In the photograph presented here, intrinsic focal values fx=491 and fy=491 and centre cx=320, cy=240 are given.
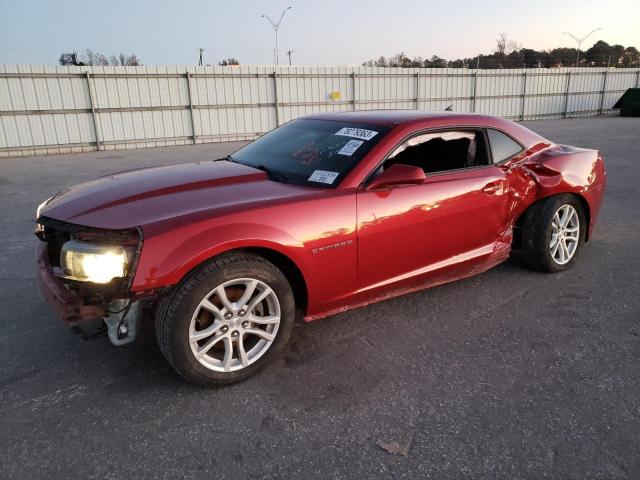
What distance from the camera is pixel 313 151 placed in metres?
3.52

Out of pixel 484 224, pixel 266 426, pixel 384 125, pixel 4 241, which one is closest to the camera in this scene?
pixel 266 426

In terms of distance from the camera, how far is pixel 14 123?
15.5 metres

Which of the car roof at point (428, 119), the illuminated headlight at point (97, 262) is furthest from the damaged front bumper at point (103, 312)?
the car roof at point (428, 119)

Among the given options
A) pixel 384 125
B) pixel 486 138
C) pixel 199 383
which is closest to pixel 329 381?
pixel 199 383

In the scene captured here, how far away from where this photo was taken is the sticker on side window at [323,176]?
122 inches

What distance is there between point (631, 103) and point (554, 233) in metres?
28.8

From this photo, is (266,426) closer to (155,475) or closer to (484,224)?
(155,475)

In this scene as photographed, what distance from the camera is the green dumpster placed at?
27.2 metres

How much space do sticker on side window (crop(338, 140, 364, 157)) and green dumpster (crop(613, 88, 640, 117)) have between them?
30.2 metres

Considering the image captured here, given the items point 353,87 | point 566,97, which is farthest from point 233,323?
point 566,97

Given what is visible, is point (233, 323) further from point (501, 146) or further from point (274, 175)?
point (501, 146)

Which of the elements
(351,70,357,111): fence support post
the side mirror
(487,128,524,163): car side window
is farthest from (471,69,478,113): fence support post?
the side mirror

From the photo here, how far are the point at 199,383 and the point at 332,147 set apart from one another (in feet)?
5.87

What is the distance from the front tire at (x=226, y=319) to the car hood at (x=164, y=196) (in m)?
0.34
